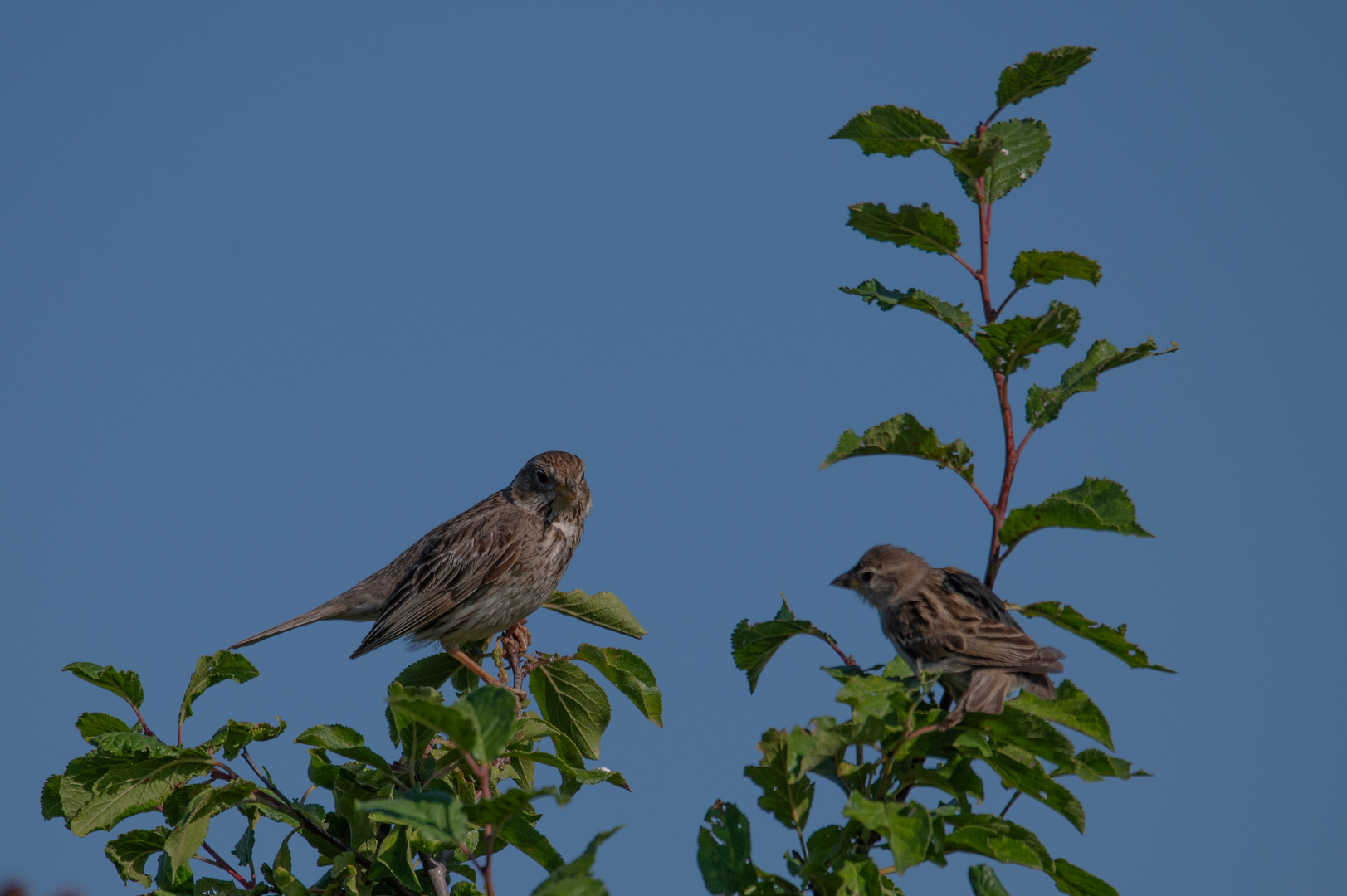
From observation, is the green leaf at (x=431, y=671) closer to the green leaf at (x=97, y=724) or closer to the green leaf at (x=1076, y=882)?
the green leaf at (x=97, y=724)

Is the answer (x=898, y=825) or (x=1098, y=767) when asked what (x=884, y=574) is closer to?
(x=1098, y=767)

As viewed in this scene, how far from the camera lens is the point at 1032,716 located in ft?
10.6

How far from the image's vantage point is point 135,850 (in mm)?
4816

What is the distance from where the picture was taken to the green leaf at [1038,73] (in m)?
4.05

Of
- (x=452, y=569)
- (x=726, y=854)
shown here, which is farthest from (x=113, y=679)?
(x=452, y=569)

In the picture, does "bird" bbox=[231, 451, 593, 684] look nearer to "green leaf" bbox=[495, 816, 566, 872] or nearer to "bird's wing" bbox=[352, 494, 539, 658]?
"bird's wing" bbox=[352, 494, 539, 658]

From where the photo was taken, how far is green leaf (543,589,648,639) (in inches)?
251

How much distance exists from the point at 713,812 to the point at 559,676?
2430 millimetres

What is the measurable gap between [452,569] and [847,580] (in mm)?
3674

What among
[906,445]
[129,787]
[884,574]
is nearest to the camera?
[906,445]

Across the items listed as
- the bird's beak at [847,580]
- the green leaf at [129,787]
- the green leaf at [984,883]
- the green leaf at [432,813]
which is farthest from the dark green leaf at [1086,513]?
the green leaf at [129,787]

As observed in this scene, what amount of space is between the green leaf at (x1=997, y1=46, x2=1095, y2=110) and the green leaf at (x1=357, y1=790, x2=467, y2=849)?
3.09 m

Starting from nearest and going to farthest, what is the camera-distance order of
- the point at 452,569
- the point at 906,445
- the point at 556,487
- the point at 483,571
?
the point at 906,445, the point at 483,571, the point at 452,569, the point at 556,487

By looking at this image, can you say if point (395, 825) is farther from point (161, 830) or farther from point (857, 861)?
point (857, 861)
